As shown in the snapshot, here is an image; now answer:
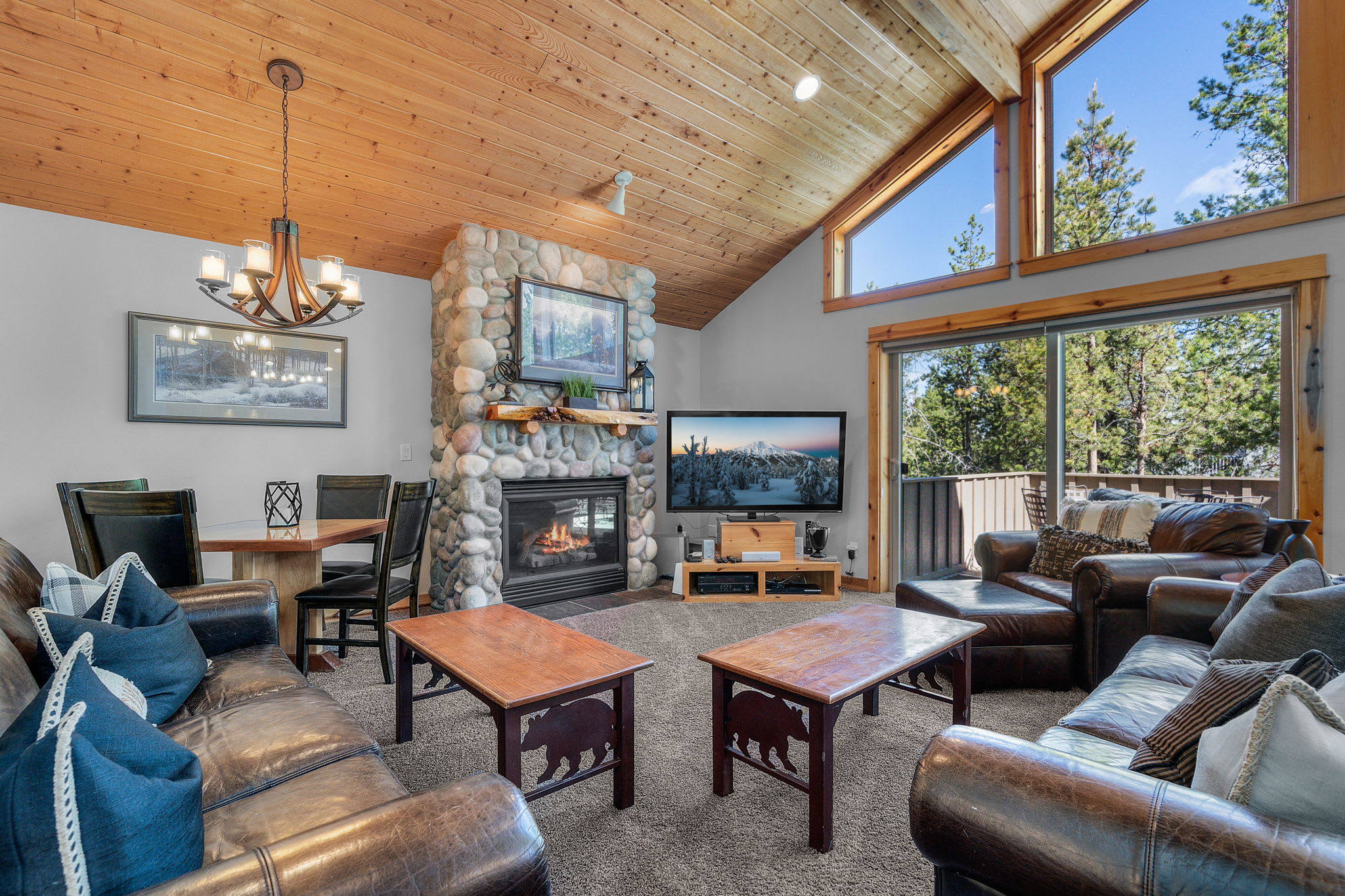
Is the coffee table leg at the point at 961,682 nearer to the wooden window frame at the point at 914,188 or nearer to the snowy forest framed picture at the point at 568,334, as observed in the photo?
the wooden window frame at the point at 914,188

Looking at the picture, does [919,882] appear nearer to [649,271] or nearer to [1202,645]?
[1202,645]

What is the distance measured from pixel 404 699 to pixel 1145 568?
115 inches

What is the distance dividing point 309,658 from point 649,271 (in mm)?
3418

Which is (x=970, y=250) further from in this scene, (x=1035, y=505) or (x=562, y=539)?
(x=562, y=539)

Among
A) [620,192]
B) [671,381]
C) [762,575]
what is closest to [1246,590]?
[762,575]

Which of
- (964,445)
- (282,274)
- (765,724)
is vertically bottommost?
(765,724)

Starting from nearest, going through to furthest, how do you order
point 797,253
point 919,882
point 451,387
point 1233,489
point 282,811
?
point 282,811, point 919,882, point 1233,489, point 451,387, point 797,253

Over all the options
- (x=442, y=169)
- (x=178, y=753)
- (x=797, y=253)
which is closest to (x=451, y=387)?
(x=442, y=169)

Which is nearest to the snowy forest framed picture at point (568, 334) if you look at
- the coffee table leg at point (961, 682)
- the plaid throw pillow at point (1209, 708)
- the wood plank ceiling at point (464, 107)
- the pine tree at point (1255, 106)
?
the wood plank ceiling at point (464, 107)

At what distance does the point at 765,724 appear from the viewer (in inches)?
69.7

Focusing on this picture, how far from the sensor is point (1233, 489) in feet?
10.7

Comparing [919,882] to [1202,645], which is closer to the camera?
[919,882]

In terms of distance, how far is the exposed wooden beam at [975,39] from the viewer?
127 inches

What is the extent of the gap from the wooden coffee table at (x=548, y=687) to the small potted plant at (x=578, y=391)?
2378mm
